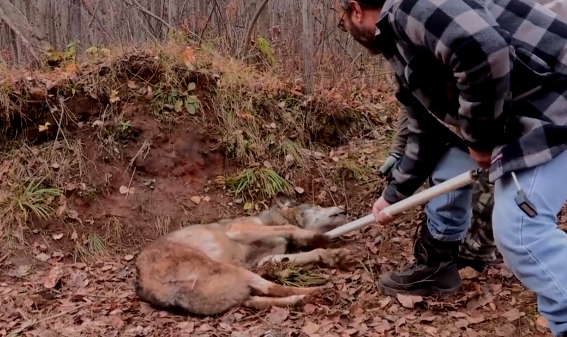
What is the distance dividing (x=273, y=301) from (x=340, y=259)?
3.00 feet

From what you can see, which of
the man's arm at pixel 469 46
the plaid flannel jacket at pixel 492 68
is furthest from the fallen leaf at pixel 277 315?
the man's arm at pixel 469 46

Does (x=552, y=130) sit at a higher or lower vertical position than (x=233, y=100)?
higher

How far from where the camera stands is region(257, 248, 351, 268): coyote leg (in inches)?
191

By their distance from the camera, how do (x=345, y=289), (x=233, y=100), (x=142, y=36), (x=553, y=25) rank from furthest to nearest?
(x=142, y=36) < (x=233, y=100) < (x=345, y=289) < (x=553, y=25)

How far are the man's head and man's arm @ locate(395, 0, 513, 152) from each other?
306 mm

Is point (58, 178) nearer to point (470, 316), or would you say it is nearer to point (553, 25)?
point (470, 316)

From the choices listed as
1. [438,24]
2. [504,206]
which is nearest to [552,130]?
[504,206]

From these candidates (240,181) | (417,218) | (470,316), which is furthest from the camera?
(240,181)

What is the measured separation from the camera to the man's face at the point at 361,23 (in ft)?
8.65

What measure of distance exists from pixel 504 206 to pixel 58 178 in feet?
14.8

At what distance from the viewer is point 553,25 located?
2.35m

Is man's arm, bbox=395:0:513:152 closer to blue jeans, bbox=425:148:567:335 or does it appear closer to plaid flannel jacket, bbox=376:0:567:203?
plaid flannel jacket, bbox=376:0:567:203

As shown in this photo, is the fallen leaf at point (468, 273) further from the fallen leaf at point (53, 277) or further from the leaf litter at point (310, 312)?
the fallen leaf at point (53, 277)

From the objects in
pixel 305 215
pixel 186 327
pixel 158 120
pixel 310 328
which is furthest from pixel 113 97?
pixel 310 328
